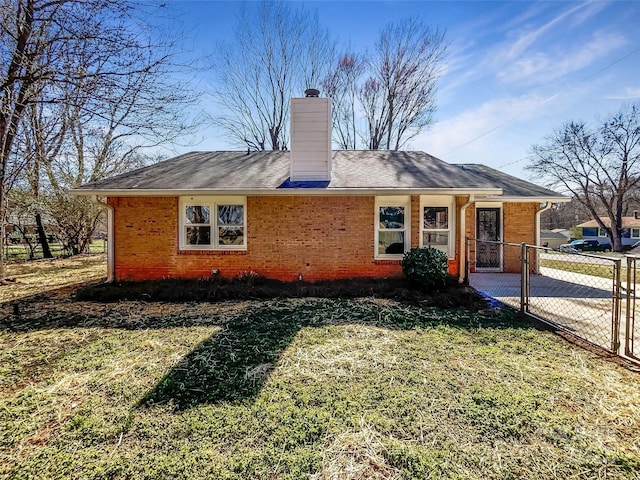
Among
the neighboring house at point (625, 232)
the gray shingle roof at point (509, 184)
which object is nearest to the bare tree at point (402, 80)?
the gray shingle roof at point (509, 184)

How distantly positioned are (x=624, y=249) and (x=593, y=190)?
7503 mm

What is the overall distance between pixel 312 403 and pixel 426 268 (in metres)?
4.85

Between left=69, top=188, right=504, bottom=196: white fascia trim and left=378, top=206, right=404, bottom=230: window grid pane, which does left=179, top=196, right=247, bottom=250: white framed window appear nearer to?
left=69, top=188, right=504, bottom=196: white fascia trim

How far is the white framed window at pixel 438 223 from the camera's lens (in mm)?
8086

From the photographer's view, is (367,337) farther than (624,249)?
No

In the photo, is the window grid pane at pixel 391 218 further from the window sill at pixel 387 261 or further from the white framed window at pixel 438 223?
the window sill at pixel 387 261

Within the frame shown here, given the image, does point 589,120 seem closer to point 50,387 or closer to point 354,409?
point 354,409

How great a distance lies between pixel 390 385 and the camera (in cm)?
325

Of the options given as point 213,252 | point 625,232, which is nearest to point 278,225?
point 213,252

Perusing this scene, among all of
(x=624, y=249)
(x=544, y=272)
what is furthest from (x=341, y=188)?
(x=624, y=249)

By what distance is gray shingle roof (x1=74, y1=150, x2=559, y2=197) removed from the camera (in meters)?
7.65

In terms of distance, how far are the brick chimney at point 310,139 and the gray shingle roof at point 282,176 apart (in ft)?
1.39

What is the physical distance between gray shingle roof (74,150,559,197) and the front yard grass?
374 cm

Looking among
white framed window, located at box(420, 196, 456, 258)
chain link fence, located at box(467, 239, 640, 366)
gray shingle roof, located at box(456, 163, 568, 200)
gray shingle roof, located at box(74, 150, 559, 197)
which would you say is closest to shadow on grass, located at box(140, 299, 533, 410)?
chain link fence, located at box(467, 239, 640, 366)
